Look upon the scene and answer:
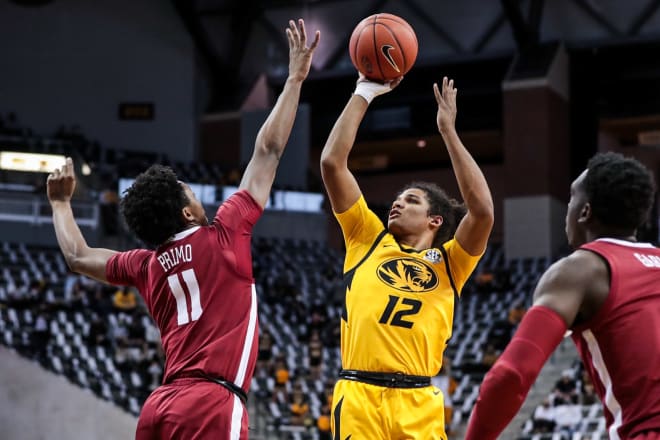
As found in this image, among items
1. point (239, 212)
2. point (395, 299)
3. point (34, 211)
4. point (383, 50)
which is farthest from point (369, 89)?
point (34, 211)

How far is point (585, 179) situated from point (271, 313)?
16748 mm

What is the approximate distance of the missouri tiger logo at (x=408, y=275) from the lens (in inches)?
201

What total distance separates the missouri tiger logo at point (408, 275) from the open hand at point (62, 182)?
1.44 meters

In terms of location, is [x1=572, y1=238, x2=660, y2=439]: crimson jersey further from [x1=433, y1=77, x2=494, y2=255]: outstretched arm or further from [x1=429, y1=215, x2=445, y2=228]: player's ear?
[x1=429, y1=215, x2=445, y2=228]: player's ear

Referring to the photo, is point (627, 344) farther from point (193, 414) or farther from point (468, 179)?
point (468, 179)

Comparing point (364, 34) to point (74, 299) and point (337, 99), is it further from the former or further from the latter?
point (337, 99)

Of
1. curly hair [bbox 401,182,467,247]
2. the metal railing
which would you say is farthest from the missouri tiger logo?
the metal railing

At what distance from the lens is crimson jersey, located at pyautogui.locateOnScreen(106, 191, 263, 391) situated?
13.8 ft

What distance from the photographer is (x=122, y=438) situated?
15.4 metres

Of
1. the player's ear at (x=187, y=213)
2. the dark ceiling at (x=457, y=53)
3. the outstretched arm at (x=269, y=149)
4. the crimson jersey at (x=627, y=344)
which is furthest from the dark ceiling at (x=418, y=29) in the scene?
the crimson jersey at (x=627, y=344)

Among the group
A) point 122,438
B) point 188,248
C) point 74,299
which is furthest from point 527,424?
point 188,248

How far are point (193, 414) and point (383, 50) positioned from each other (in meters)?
2.21

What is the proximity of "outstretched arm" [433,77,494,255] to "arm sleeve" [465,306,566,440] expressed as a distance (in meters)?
1.96

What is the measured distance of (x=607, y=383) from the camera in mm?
3102
